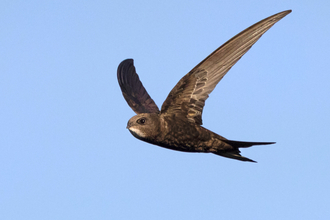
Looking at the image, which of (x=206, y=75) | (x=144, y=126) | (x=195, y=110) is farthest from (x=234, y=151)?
(x=144, y=126)

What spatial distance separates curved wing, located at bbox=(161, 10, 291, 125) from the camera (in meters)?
6.88

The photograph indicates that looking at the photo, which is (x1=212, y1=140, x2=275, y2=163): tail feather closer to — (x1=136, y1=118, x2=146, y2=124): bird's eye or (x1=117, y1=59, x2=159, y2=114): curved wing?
(x1=136, y1=118, x2=146, y2=124): bird's eye

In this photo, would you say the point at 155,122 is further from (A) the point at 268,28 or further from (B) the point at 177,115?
(A) the point at 268,28

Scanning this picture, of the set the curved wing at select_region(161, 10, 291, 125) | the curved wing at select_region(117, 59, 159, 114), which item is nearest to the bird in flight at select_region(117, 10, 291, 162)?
the curved wing at select_region(161, 10, 291, 125)

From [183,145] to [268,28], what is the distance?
7.03 ft

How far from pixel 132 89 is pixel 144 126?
2.03 meters

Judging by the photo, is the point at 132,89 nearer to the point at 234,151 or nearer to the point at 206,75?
the point at 206,75

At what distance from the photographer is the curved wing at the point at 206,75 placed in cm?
688

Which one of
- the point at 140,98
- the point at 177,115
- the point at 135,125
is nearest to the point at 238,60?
the point at 177,115

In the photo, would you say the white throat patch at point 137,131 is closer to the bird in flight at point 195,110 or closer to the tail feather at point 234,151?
the bird in flight at point 195,110

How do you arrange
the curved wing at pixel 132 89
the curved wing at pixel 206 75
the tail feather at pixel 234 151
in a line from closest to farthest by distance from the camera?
1. the curved wing at pixel 206 75
2. the tail feather at pixel 234 151
3. the curved wing at pixel 132 89

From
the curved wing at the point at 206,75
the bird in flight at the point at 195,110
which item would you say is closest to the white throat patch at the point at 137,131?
the bird in flight at the point at 195,110

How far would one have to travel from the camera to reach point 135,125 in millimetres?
6926

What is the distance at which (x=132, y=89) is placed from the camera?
8812mm
